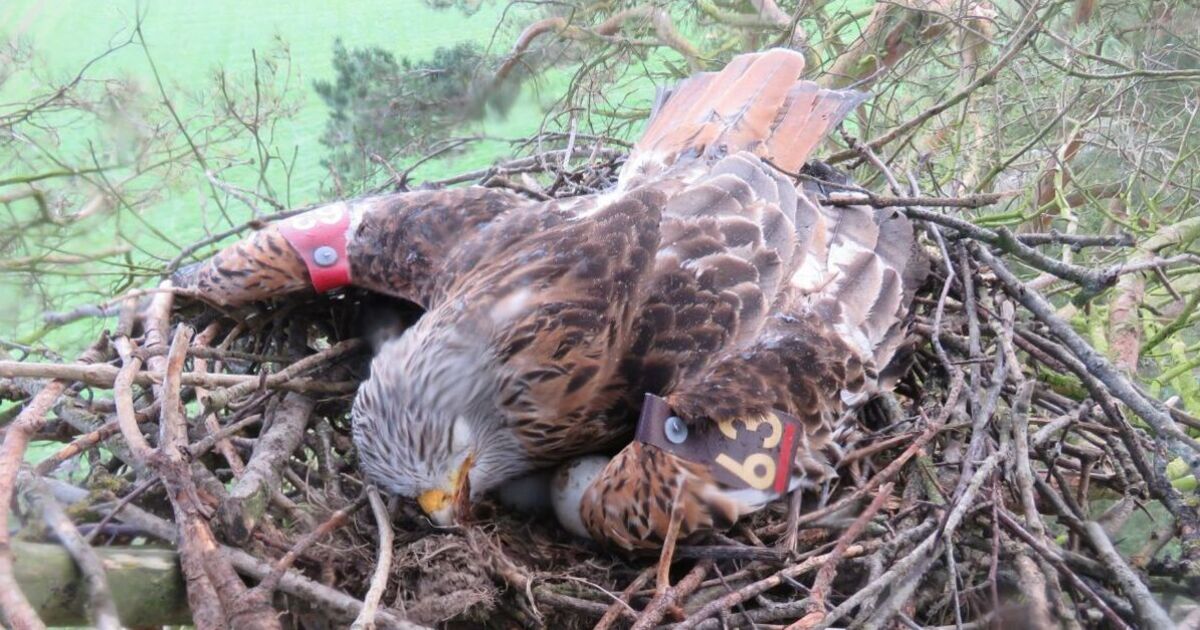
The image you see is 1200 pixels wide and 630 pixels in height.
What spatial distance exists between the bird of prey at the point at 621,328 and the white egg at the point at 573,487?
1 centimetres

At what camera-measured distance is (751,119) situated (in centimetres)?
260

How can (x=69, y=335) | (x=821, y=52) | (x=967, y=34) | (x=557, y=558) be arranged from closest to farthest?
(x=557, y=558) → (x=69, y=335) → (x=967, y=34) → (x=821, y=52)

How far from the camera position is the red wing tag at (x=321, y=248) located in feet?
7.27

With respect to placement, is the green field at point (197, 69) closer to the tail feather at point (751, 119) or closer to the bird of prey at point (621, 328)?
the bird of prey at point (621, 328)

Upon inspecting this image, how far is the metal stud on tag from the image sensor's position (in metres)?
1.81

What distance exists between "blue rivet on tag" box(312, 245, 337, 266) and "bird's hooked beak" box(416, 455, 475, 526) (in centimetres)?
71

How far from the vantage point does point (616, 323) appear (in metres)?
1.95

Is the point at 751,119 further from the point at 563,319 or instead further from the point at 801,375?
the point at 563,319

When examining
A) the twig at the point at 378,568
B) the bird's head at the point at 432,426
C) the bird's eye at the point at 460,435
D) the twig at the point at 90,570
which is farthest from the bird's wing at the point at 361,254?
the twig at the point at 90,570

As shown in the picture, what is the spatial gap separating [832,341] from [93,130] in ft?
7.52

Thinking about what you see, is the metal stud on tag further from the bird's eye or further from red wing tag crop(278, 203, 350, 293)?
red wing tag crop(278, 203, 350, 293)

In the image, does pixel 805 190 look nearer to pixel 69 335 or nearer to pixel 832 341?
pixel 832 341

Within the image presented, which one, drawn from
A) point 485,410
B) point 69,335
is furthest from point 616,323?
point 69,335

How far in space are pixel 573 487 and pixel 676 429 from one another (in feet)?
0.94
